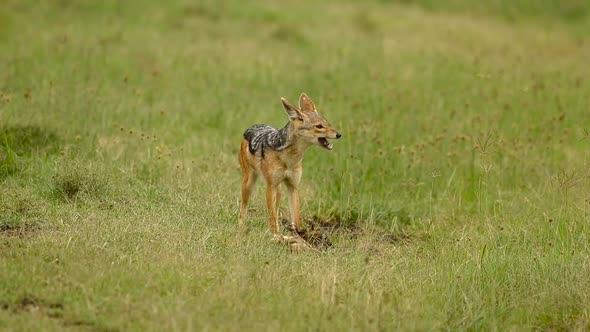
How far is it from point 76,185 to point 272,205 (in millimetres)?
1959

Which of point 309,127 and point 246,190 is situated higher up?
point 309,127

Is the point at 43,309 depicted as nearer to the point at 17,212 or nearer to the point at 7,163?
the point at 17,212

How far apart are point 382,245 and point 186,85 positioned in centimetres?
606

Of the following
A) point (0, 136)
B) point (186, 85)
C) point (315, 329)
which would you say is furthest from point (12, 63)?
point (315, 329)

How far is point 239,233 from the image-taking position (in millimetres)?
7980

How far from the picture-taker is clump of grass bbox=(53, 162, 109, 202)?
852cm

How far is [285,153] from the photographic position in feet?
26.8

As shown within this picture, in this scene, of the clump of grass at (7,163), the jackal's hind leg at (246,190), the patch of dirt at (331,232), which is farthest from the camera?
the clump of grass at (7,163)

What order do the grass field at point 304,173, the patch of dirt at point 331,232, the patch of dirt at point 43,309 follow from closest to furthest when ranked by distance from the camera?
1. the patch of dirt at point 43,309
2. the grass field at point 304,173
3. the patch of dirt at point 331,232

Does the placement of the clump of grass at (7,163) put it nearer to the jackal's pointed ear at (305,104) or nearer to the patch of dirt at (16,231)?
the patch of dirt at (16,231)

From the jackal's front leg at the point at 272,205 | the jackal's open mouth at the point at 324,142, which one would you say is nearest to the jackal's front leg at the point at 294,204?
the jackal's front leg at the point at 272,205

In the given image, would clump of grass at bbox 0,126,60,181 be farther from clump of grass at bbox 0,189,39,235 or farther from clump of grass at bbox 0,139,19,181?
clump of grass at bbox 0,189,39,235

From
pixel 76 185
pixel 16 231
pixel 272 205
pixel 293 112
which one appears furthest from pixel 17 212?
pixel 293 112

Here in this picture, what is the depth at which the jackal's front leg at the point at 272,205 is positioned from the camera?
321 inches
